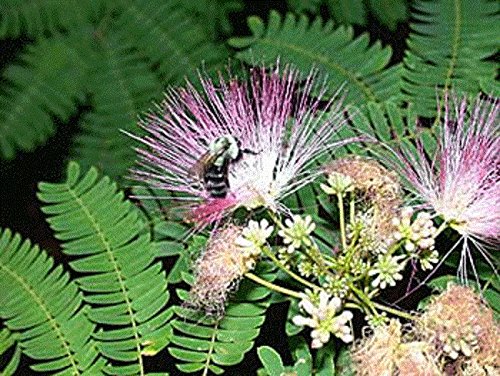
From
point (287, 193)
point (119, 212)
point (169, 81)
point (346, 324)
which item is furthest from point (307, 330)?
point (169, 81)

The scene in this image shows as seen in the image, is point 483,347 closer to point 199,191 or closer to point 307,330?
point 307,330

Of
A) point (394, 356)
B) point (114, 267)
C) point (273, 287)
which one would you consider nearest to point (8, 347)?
point (114, 267)

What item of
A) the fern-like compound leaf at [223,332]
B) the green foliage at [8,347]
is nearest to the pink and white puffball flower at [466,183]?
the fern-like compound leaf at [223,332]

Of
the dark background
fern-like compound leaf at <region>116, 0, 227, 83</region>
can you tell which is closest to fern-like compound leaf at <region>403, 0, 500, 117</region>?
fern-like compound leaf at <region>116, 0, 227, 83</region>

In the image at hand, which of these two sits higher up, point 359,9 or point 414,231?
point 414,231

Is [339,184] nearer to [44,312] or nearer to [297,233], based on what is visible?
[297,233]

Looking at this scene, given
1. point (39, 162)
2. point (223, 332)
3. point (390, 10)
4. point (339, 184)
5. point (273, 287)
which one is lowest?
point (39, 162)

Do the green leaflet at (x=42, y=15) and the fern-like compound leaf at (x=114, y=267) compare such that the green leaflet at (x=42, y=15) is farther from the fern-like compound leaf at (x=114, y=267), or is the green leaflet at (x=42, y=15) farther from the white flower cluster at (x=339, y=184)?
the white flower cluster at (x=339, y=184)
